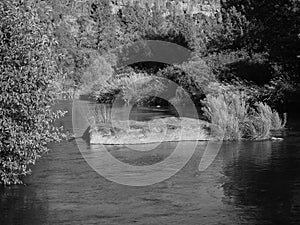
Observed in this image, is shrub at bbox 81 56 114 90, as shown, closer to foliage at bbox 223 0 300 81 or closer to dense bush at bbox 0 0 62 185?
foliage at bbox 223 0 300 81

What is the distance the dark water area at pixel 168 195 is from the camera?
1294cm

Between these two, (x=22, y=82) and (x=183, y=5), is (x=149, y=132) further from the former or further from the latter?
(x=183, y=5)

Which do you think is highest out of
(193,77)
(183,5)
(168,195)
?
(183,5)

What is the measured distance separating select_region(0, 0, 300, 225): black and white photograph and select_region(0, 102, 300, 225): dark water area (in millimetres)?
30

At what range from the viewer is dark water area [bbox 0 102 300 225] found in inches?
509

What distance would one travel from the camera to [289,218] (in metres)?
12.7

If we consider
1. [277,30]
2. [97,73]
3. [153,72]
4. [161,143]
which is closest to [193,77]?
[277,30]

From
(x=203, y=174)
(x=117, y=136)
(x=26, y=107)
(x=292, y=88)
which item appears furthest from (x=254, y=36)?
(x=26, y=107)

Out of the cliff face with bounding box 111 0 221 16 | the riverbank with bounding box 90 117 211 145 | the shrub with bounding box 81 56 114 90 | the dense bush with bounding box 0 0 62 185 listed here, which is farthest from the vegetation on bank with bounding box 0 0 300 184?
the cliff face with bounding box 111 0 221 16

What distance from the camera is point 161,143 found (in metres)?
23.1

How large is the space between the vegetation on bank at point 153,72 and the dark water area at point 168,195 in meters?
1.14

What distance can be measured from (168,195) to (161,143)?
8.14 meters

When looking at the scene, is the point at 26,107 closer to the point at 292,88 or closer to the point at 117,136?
the point at 117,136

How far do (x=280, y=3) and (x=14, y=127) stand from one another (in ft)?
95.4
